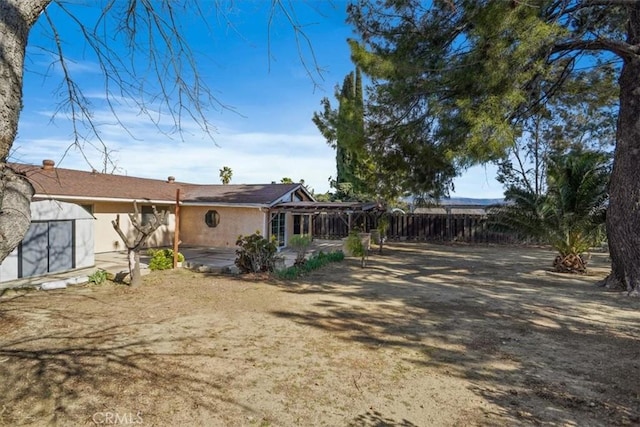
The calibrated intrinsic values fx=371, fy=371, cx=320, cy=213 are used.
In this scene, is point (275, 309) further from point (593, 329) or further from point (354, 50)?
point (354, 50)

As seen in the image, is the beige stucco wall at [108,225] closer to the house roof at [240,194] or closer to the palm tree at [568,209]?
the house roof at [240,194]

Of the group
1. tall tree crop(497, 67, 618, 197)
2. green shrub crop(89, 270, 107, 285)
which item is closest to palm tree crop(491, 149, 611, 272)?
tall tree crop(497, 67, 618, 197)

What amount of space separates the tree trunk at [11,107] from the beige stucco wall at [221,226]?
50.1 ft

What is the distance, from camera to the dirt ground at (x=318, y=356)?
12.9 feet

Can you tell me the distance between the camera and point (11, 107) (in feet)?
4.99

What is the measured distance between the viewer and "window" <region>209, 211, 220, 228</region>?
18.0 metres

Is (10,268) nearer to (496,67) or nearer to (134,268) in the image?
(134,268)

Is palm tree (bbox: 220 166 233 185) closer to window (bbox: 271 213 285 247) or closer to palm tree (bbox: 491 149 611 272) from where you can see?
window (bbox: 271 213 285 247)

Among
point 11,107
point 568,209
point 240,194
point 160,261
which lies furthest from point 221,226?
point 11,107

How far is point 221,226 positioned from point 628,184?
15.3 metres

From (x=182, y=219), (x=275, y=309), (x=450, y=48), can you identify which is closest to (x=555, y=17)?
(x=450, y=48)

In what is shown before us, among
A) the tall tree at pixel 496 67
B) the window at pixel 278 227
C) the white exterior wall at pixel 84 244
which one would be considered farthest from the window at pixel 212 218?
the tall tree at pixel 496 67

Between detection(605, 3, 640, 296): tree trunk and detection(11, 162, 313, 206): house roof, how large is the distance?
12.0m

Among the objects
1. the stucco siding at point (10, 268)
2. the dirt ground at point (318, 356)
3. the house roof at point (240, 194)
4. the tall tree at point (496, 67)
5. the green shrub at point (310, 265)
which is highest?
the tall tree at point (496, 67)
